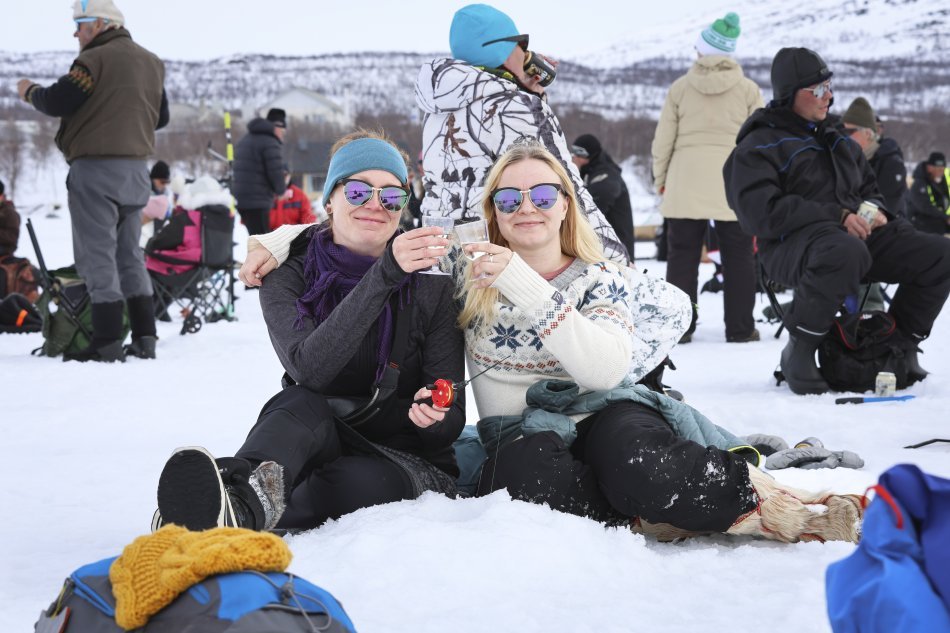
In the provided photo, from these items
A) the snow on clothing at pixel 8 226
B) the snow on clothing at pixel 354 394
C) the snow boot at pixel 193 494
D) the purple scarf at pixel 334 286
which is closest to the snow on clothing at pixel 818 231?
the snow on clothing at pixel 354 394

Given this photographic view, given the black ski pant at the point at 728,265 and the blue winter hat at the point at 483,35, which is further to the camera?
the black ski pant at the point at 728,265

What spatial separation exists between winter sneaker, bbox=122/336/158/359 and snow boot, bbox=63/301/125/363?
202 mm

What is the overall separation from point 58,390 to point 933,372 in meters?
4.50

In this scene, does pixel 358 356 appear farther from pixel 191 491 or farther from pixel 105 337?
pixel 105 337

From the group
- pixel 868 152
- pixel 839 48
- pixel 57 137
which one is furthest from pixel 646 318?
pixel 839 48

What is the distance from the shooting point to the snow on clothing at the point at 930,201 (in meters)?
11.8

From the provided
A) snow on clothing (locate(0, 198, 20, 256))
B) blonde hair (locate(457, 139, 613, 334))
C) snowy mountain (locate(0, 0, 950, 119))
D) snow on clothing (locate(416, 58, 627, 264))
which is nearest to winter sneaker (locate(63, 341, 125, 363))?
snow on clothing (locate(0, 198, 20, 256))

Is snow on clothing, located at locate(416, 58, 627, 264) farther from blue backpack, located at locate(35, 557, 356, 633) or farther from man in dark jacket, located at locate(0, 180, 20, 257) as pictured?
man in dark jacket, located at locate(0, 180, 20, 257)

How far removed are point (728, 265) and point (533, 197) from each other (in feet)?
12.8

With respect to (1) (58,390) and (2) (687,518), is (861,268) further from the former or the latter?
(1) (58,390)

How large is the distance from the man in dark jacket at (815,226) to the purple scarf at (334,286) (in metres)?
2.58

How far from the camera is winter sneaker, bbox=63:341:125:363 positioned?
5.37m

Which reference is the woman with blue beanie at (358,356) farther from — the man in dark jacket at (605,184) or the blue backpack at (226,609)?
the man in dark jacket at (605,184)

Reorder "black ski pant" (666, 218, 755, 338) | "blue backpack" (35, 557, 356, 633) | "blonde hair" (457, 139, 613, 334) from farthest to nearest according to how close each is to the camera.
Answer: "black ski pant" (666, 218, 755, 338), "blonde hair" (457, 139, 613, 334), "blue backpack" (35, 557, 356, 633)
